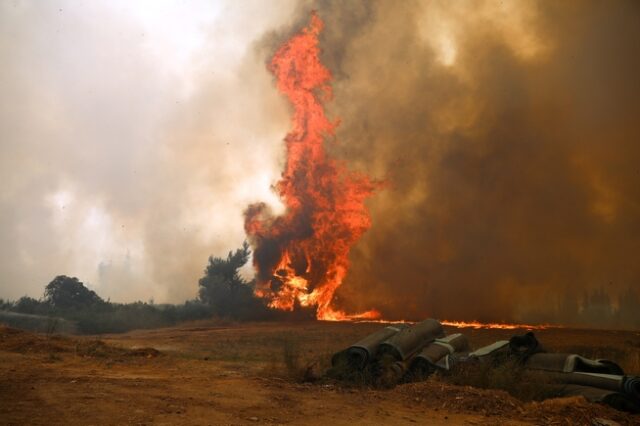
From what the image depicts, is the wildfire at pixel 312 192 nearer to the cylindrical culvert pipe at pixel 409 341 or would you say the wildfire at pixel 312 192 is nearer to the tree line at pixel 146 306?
the tree line at pixel 146 306

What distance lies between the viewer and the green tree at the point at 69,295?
52438 millimetres

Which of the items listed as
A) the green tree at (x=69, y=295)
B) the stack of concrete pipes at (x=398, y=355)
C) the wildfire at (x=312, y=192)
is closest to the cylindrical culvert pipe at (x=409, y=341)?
the stack of concrete pipes at (x=398, y=355)

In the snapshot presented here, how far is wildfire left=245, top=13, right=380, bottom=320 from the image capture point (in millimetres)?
42125

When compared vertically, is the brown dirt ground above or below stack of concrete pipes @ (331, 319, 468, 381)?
below

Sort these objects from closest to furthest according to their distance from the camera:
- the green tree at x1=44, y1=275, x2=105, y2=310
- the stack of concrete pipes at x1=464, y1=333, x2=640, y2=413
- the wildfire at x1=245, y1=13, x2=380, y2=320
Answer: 1. the stack of concrete pipes at x1=464, y1=333, x2=640, y2=413
2. the wildfire at x1=245, y1=13, x2=380, y2=320
3. the green tree at x1=44, y1=275, x2=105, y2=310

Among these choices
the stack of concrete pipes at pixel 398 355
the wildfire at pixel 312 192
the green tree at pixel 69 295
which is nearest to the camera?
the stack of concrete pipes at pixel 398 355

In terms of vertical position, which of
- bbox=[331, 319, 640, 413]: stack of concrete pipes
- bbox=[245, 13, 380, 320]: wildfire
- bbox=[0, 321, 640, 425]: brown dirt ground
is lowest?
bbox=[0, 321, 640, 425]: brown dirt ground

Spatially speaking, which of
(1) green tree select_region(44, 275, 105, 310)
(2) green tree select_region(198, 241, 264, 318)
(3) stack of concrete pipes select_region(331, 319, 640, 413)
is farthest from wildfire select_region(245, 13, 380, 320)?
(3) stack of concrete pipes select_region(331, 319, 640, 413)

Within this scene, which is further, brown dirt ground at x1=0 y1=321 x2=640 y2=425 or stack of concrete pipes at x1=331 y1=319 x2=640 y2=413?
stack of concrete pipes at x1=331 y1=319 x2=640 y2=413

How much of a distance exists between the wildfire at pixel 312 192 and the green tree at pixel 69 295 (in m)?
24.1

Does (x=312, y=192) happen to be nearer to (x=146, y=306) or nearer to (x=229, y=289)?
(x=229, y=289)

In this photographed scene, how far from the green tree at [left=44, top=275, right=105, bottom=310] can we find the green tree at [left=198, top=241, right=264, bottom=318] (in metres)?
12.6

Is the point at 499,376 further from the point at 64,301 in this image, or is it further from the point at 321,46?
the point at 64,301

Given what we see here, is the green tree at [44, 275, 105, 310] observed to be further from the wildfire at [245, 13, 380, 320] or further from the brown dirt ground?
the brown dirt ground
